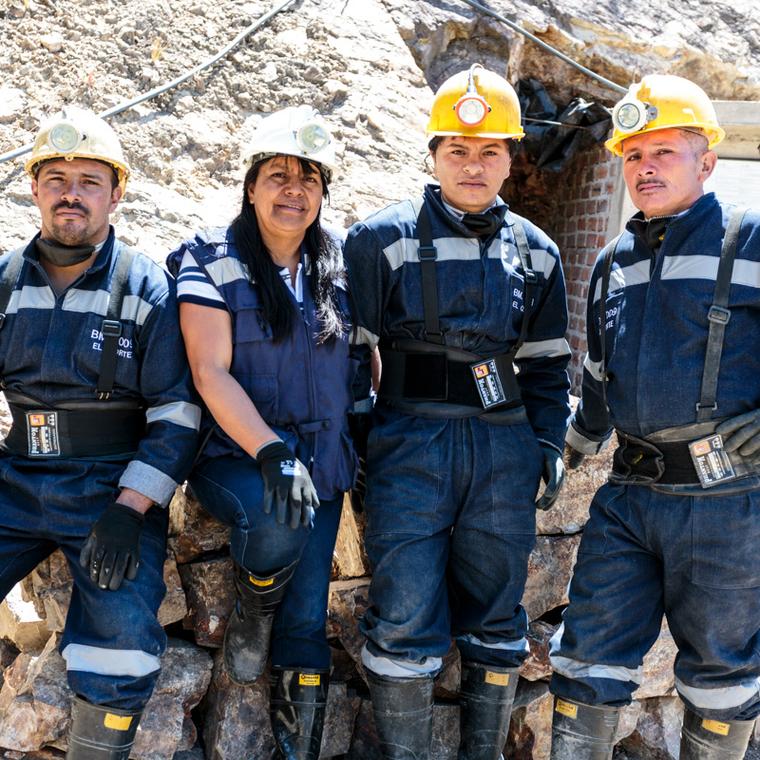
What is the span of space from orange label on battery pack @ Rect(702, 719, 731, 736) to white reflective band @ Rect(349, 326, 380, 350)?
5.38ft

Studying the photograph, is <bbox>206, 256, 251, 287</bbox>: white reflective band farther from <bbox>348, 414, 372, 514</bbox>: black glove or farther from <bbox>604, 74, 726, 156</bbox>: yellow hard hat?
<bbox>604, 74, 726, 156</bbox>: yellow hard hat

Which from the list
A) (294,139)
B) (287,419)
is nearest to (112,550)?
(287,419)

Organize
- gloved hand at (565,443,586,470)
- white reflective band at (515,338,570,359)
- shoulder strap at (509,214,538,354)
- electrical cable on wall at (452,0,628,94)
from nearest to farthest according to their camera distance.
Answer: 1. shoulder strap at (509,214,538,354)
2. white reflective band at (515,338,570,359)
3. gloved hand at (565,443,586,470)
4. electrical cable on wall at (452,0,628,94)

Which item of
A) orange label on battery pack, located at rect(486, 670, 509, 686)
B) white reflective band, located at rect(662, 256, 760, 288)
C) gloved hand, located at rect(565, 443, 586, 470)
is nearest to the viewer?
white reflective band, located at rect(662, 256, 760, 288)

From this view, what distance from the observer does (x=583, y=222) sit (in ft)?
22.8

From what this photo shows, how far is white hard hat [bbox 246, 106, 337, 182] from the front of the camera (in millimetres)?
2875

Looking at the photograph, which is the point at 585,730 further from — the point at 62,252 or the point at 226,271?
the point at 62,252

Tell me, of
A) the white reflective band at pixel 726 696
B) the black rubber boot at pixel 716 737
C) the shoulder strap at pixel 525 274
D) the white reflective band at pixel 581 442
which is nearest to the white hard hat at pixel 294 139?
the shoulder strap at pixel 525 274

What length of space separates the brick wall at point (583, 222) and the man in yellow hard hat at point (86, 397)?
4.29 m

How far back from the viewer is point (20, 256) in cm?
292

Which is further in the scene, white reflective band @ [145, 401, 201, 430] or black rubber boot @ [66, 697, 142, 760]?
white reflective band @ [145, 401, 201, 430]

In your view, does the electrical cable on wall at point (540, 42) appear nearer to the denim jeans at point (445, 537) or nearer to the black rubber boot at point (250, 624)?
the denim jeans at point (445, 537)

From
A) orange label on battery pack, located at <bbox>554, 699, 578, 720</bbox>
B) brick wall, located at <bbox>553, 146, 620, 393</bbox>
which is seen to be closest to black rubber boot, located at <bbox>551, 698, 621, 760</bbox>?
orange label on battery pack, located at <bbox>554, 699, 578, 720</bbox>

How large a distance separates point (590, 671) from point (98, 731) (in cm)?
152
